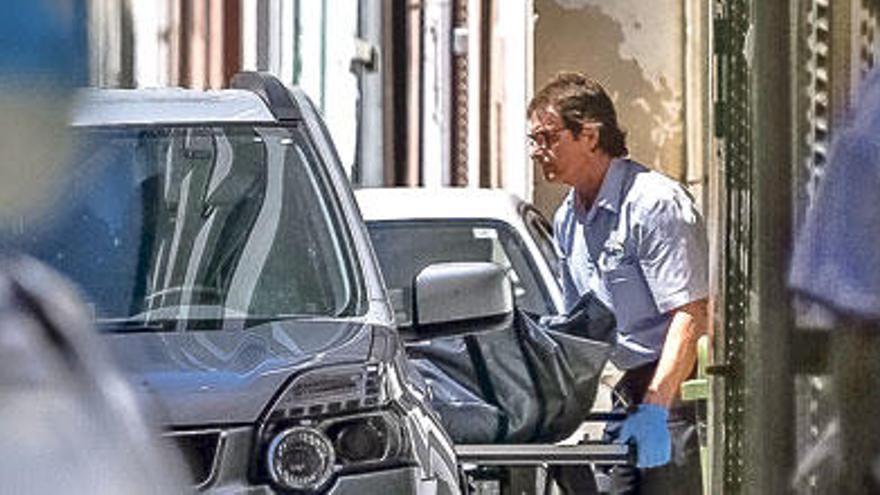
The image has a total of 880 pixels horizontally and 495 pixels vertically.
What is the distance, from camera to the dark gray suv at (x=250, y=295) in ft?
18.1

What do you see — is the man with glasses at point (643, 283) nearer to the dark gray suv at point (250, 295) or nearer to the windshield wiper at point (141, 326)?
the dark gray suv at point (250, 295)

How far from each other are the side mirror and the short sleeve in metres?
2.14

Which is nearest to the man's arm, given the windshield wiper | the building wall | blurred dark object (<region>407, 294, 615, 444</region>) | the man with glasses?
the man with glasses

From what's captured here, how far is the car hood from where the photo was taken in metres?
5.48

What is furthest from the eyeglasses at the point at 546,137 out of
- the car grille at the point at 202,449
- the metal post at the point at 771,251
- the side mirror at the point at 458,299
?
the car grille at the point at 202,449

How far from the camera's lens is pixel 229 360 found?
575 cm

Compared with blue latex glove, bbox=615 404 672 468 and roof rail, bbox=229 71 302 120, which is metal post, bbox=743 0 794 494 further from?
roof rail, bbox=229 71 302 120

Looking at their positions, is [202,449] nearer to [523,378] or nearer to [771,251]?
[771,251]

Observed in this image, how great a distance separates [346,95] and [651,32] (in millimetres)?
1941

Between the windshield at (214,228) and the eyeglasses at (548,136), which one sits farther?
the eyeglasses at (548,136)

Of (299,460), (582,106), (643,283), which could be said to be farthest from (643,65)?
(299,460)

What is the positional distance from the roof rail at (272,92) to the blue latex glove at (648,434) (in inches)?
65.5

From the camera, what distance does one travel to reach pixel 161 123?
674 cm

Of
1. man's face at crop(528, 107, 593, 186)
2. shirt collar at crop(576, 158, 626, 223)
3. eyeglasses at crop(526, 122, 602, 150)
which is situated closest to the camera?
shirt collar at crop(576, 158, 626, 223)
